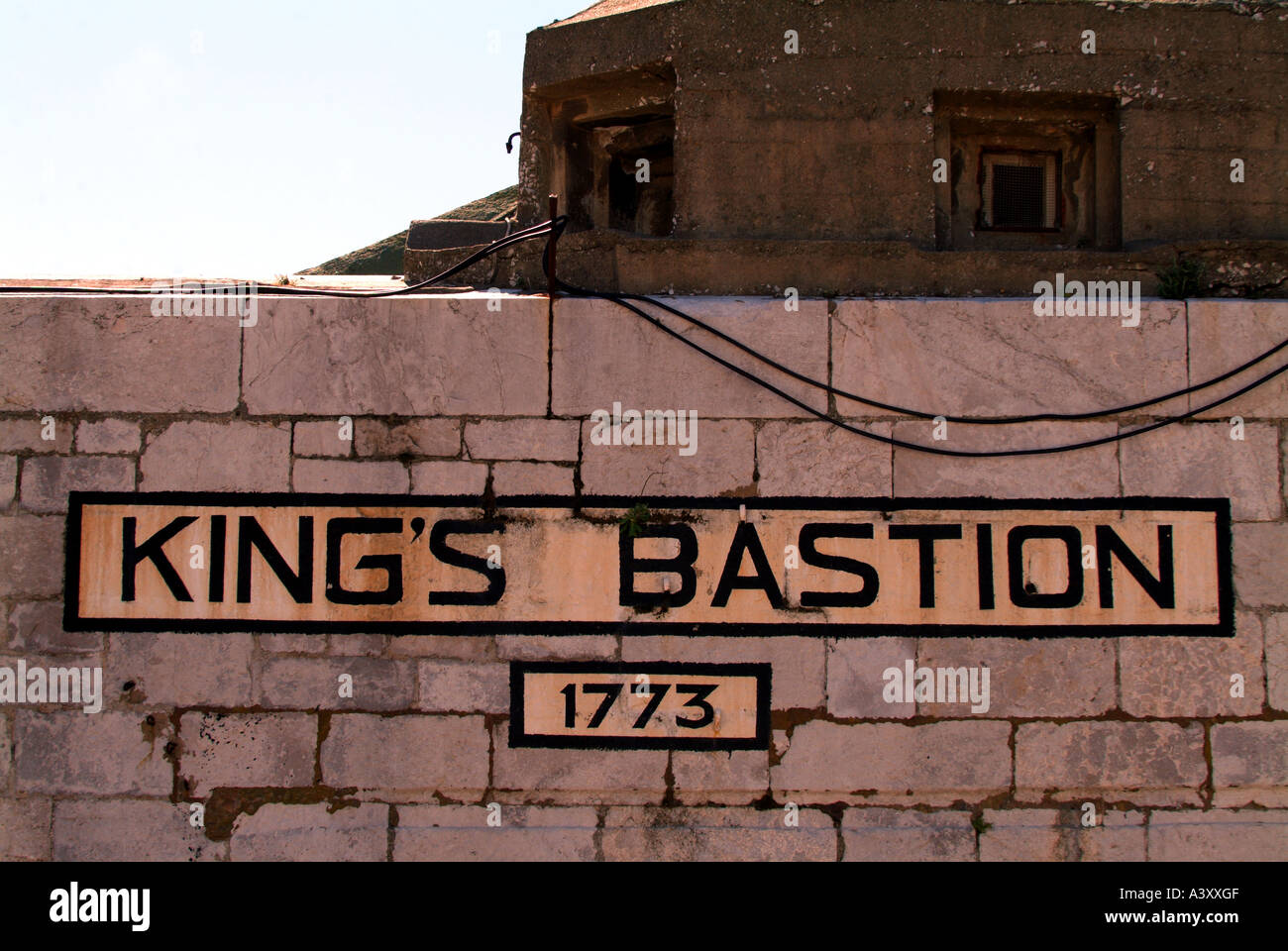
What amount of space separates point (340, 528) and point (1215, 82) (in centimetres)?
447

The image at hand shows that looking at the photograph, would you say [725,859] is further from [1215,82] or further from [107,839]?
[1215,82]

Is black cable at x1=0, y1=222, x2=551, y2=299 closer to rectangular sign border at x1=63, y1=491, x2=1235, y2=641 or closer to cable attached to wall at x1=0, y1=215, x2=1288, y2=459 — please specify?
cable attached to wall at x1=0, y1=215, x2=1288, y2=459

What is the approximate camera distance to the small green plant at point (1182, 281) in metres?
4.13

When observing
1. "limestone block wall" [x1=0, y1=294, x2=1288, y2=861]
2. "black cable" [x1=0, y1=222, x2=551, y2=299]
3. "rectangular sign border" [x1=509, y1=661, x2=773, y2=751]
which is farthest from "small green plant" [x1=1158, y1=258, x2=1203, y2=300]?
"black cable" [x1=0, y1=222, x2=551, y2=299]

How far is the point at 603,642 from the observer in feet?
12.8

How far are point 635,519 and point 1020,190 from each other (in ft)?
8.84

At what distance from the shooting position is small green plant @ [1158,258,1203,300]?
4133 mm

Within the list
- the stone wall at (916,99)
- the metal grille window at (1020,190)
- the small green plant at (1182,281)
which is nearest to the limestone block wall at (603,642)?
the small green plant at (1182,281)

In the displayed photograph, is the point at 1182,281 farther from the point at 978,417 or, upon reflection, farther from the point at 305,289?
the point at 305,289

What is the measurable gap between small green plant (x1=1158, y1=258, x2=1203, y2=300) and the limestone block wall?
204 millimetres

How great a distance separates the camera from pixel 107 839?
3924mm

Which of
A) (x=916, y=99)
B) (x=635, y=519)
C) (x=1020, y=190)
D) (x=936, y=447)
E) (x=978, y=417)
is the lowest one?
(x=635, y=519)

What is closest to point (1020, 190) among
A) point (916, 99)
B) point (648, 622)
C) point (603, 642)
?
point (916, 99)
